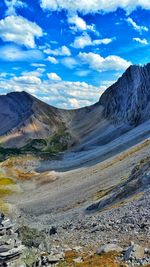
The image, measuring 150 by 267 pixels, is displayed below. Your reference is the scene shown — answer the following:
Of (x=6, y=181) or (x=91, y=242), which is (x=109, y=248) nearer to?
(x=91, y=242)

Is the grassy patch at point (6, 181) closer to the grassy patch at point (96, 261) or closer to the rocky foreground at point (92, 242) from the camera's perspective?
the rocky foreground at point (92, 242)

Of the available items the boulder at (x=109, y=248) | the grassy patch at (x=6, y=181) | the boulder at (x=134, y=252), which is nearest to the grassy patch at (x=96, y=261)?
the boulder at (x=109, y=248)

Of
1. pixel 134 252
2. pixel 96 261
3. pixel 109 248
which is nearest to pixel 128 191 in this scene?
pixel 109 248

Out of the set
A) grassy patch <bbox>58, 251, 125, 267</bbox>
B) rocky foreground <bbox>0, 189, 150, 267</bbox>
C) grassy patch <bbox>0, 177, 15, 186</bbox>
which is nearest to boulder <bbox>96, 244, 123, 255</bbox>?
rocky foreground <bbox>0, 189, 150, 267</bbox>

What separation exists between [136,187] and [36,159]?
14397cm

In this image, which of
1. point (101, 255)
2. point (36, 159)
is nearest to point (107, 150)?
point (36, 159)

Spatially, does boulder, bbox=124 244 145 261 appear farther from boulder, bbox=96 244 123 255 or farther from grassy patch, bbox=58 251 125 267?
boulder, bbox=96 244 123 255

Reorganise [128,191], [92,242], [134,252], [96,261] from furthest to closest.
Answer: [128,191], [92,242], [96,261], [134,252]

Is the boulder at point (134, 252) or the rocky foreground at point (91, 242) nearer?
the boulder at point (134, 252)

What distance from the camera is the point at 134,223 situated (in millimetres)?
37125

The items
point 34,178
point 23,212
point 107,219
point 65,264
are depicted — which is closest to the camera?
point 65,264

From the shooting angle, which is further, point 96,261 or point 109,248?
point 109,248

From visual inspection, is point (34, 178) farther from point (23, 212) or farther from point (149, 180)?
point (149, 180)

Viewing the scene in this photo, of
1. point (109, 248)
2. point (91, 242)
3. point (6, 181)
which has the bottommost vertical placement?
point (6, 181)
